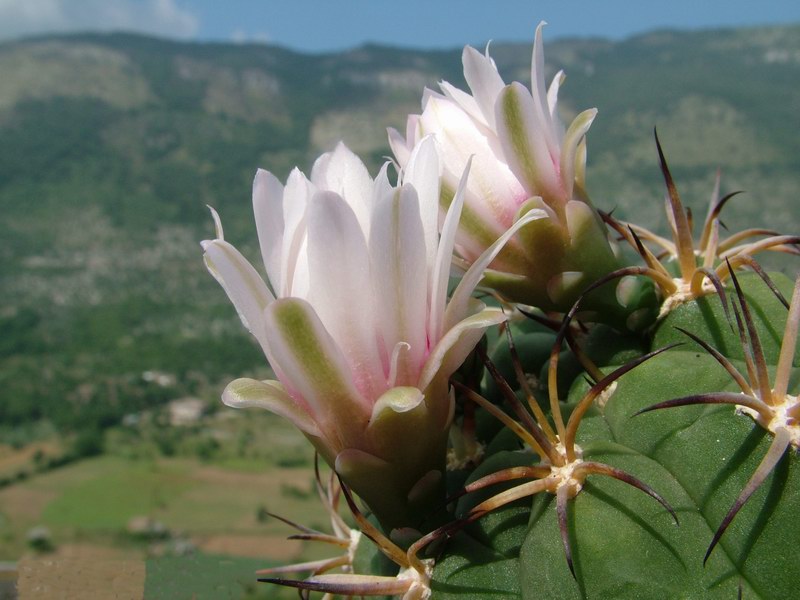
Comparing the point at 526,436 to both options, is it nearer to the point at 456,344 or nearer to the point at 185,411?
the point at 456,344

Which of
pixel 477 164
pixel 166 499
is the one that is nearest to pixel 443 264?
pixel 477 164

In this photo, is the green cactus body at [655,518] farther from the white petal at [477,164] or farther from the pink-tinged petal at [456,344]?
the white petal at [477,164]

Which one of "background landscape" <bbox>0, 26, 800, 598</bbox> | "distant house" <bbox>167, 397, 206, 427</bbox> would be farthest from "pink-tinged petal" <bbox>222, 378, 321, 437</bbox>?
"distant house" <bbox>167, 397, 206, 427</bbox>

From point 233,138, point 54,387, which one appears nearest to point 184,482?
point 54,387

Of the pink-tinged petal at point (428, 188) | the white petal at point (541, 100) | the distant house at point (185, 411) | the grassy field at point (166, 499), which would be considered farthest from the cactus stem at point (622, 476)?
the distant house at point (185, 411)

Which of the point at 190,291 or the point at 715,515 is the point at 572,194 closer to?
the point at 715,515

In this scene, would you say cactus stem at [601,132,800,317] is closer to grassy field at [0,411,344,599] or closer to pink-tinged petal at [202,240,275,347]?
pink-tinged petal at [202,240,275,347]
